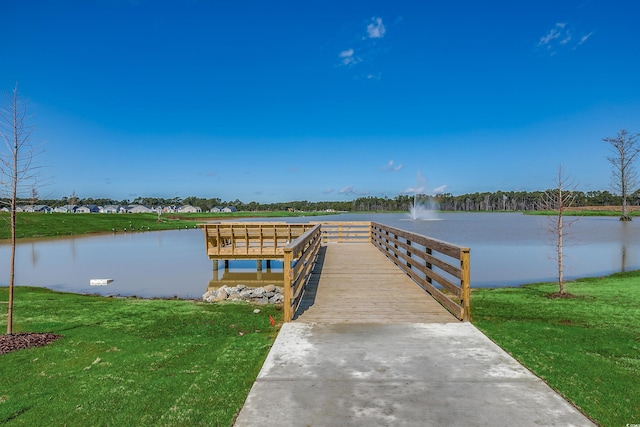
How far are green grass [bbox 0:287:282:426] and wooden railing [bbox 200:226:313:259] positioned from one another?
30.6ft

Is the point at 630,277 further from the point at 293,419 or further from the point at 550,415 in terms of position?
the point at 293,419

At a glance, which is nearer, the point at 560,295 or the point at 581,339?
the point at 581,339

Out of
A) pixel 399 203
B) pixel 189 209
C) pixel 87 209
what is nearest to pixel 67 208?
pixel 87 209

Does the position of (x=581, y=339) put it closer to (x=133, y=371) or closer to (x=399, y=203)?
(x=133, y=371)

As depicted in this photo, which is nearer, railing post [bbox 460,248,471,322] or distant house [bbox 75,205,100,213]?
railing post [bbox 460,248,471,322]

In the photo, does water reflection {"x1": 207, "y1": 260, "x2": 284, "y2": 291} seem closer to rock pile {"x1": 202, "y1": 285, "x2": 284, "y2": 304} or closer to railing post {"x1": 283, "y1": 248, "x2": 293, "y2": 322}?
rock pile {"x1": 202, "y1": 285, "x2": 284, "y2": 304}

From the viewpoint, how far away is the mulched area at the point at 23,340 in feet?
17.6

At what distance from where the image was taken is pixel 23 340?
5.66 m

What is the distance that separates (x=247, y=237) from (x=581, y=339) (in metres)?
13.4

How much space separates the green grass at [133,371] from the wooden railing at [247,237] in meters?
9.32

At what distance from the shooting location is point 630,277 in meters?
13.5

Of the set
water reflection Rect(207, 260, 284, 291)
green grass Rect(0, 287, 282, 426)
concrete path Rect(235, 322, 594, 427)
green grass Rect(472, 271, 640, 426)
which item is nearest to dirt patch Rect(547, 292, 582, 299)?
green grass Rect(472, 271, 640, 426)

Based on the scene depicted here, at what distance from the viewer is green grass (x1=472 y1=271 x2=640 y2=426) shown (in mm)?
3531

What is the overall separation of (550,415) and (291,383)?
2.11m
